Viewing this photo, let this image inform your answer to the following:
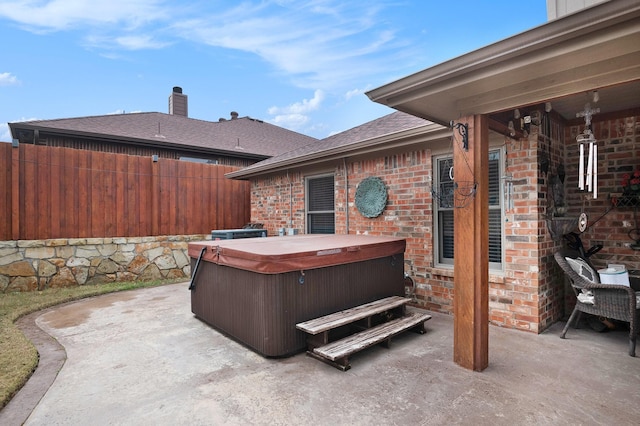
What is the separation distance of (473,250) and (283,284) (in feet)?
5.70

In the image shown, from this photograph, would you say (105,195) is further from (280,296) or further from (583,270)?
(583,270)

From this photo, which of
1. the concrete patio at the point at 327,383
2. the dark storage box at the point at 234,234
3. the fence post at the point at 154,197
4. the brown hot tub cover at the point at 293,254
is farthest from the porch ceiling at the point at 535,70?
the fence post at the point at 154,197

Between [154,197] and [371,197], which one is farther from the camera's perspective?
[154,197]

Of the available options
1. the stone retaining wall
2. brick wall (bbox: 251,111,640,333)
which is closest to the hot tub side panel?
brick wall (bbox: 251,111,640,333)

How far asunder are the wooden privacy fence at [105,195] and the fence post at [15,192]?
0.01 m

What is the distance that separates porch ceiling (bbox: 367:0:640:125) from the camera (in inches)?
69.0

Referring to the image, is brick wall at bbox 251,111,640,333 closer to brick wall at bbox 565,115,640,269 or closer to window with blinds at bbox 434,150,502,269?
brick wall at bbox 565,115,640,269

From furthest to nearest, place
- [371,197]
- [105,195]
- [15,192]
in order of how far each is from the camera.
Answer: [105,195]
[15,192]
[371,197]

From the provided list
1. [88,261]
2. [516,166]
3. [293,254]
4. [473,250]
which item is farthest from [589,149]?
[88,261]

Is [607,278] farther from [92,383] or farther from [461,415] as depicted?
[92,383]

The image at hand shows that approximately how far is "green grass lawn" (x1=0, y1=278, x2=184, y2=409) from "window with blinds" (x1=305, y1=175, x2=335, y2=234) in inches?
135

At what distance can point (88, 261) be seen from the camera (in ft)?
21.8

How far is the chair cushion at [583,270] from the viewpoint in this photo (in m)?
3.49

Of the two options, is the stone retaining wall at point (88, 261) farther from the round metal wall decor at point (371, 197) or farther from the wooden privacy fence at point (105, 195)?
the round metal wall decor at point (371, 197)
